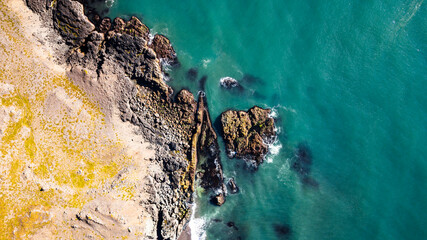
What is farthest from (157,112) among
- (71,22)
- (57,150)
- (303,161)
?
(303,161)

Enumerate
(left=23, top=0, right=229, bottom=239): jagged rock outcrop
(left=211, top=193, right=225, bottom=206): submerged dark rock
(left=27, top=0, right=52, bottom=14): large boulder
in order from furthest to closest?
(left=211, top=193, right=225, bottom=206): submerged dark rock < (left=27, top=0, right=52, bottom=14): large boulder < (left=23, top=0, right=229, bottom=239): jagged rock outcrop

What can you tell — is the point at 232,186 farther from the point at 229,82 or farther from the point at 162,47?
the point at 162,47

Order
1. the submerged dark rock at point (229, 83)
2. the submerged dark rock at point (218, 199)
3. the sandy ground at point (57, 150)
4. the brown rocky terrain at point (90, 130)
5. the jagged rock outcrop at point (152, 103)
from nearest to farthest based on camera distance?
the sandy ground at point (57, 150)
the brown rocky terrain at point (90, 130)
the jagged rock outcrop at point (152, 103)
the submerged dark rock at point (218, 199)
the submerged dark rock at point (229, 83)

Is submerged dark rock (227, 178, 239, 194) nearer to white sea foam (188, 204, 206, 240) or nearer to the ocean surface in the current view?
the ocean surface

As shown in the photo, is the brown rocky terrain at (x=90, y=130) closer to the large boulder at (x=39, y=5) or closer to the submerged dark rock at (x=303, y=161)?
the large boulder at (x=39, y=5)

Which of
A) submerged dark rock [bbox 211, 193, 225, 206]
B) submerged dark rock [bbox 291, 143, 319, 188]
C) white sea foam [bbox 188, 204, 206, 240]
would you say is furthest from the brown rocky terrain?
submerged dark rock [bbox 291, 143, 319, 188]

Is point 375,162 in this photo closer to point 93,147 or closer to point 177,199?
point 177,199

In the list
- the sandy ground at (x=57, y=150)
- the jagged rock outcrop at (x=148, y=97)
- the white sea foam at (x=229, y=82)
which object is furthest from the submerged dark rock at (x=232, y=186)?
the white sea foam at (x=229, y=82)
